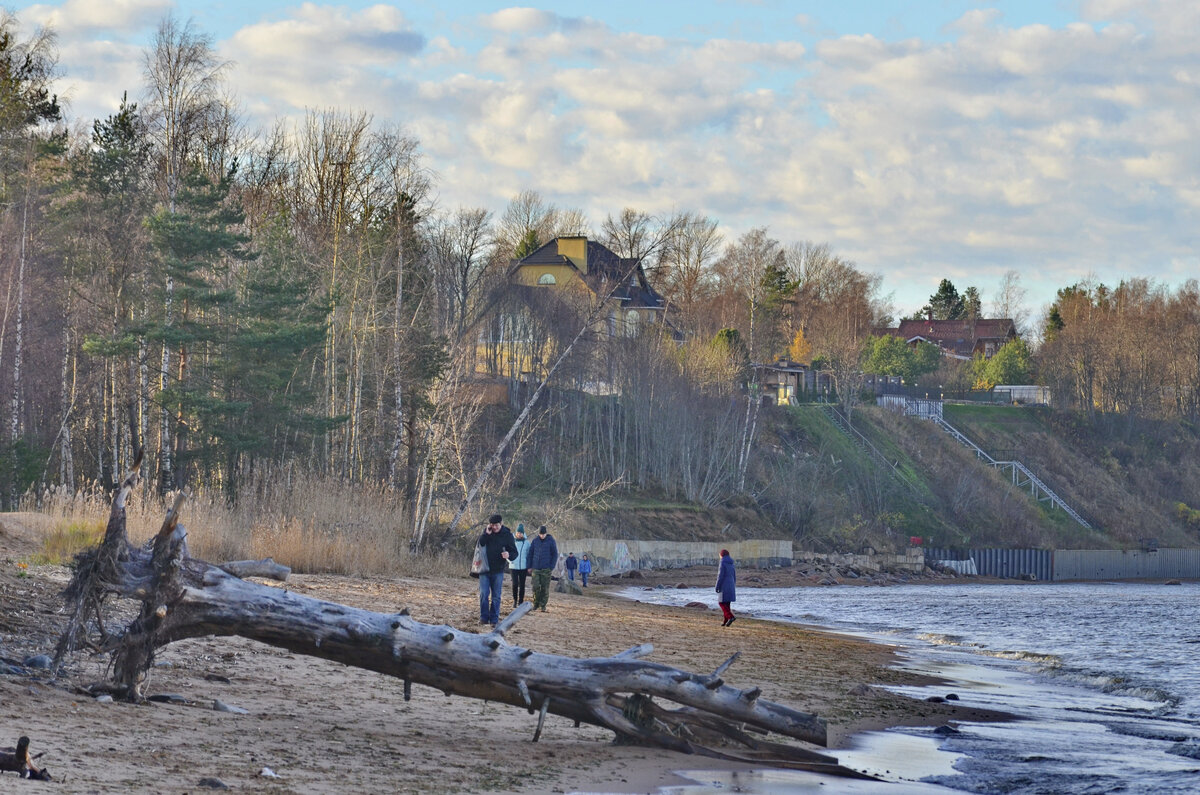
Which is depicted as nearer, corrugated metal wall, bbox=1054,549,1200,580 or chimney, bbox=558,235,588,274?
corrugated metal wall, bbox=1054,549,1200,580

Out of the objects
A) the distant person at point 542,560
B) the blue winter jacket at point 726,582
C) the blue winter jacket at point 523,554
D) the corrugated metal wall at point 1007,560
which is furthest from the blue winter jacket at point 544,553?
the corrugated metal wall at point 1007,560

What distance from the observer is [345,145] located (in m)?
38.4

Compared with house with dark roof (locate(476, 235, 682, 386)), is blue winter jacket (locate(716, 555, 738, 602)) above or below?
below

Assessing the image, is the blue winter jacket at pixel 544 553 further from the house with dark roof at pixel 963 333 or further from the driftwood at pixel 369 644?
the house with dark roof at pixel 963 333

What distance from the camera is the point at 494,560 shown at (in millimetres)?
17500

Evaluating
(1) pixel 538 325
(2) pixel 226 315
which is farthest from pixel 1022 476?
(2) pixel 226 315

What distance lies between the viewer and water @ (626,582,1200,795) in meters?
11.0

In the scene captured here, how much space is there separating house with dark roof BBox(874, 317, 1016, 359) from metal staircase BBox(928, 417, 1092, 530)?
3952 cm

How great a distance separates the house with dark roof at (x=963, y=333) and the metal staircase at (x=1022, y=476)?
39.5 meters

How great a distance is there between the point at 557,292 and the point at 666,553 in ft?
70.5

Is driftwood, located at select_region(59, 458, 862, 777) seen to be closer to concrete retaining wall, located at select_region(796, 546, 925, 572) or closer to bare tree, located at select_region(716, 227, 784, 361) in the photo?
concrete retaining wall, located at select_region(796, 546, 925, 572)

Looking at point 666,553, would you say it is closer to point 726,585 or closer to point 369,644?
point 726,585

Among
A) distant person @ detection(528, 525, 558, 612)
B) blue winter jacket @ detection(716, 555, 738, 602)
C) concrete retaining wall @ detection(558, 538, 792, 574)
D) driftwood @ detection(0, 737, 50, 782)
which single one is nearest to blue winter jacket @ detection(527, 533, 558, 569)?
distant person @ detection(528, 525, 558, 612)

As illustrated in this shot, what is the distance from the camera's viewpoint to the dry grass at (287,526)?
20.8 metres
